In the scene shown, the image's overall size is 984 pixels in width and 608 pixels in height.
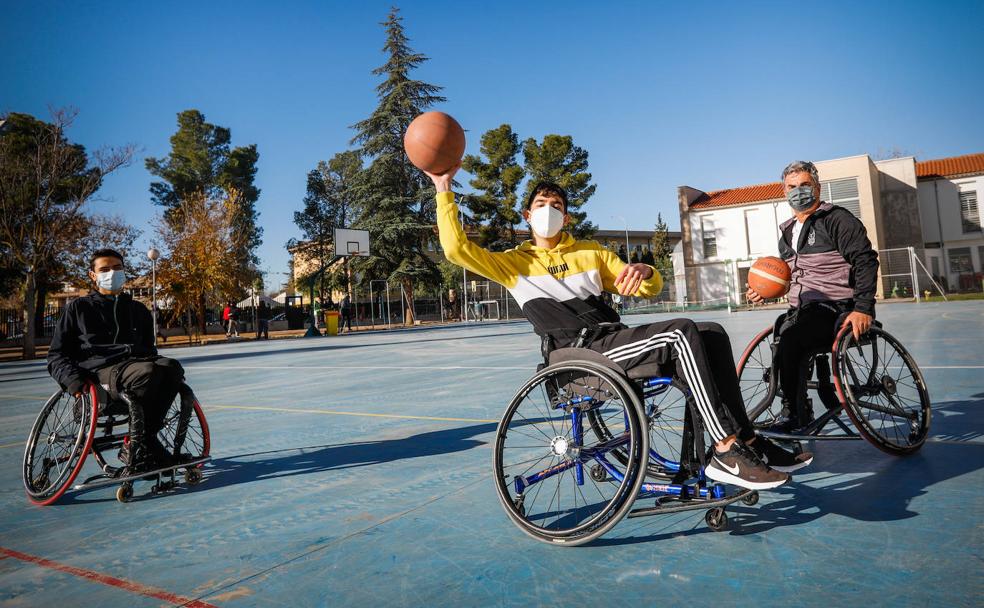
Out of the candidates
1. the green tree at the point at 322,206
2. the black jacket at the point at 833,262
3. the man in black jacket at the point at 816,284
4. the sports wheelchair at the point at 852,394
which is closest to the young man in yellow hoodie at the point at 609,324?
the sports wheelchair at the point at 852,394

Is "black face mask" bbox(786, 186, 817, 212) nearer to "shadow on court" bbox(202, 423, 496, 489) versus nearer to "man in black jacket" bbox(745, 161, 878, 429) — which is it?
"man in black jacket" bbox(745, 161, 878, 429)

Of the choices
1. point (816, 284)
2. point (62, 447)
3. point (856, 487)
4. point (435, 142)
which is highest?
point (435, 142)

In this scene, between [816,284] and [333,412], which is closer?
[816,284]

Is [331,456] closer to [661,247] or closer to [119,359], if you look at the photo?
[119,359]

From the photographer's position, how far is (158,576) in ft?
7.77

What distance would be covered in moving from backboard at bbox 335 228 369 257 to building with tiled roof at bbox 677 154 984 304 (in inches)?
821

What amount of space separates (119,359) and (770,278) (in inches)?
157

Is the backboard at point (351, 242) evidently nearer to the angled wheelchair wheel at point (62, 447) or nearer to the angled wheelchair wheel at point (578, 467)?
the angled wheelchair wheel at point (62, 447)

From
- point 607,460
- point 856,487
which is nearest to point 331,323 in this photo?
point 607,460

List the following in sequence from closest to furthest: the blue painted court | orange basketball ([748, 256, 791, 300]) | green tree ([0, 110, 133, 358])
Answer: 1. the blue painted court
2. orange basketball ([748, 256, 791, 300])
3. green tree ([0, 110, 133, 358])

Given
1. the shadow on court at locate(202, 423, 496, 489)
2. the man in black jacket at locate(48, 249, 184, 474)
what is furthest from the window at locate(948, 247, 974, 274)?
the man in black jacket at locate(48, 249, 184, 474)

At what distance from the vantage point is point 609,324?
106 inches

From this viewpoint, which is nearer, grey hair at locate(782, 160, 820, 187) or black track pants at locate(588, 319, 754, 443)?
black track pants at locate(588, 319, 754, 443)

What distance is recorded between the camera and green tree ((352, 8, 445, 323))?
38.8 m
